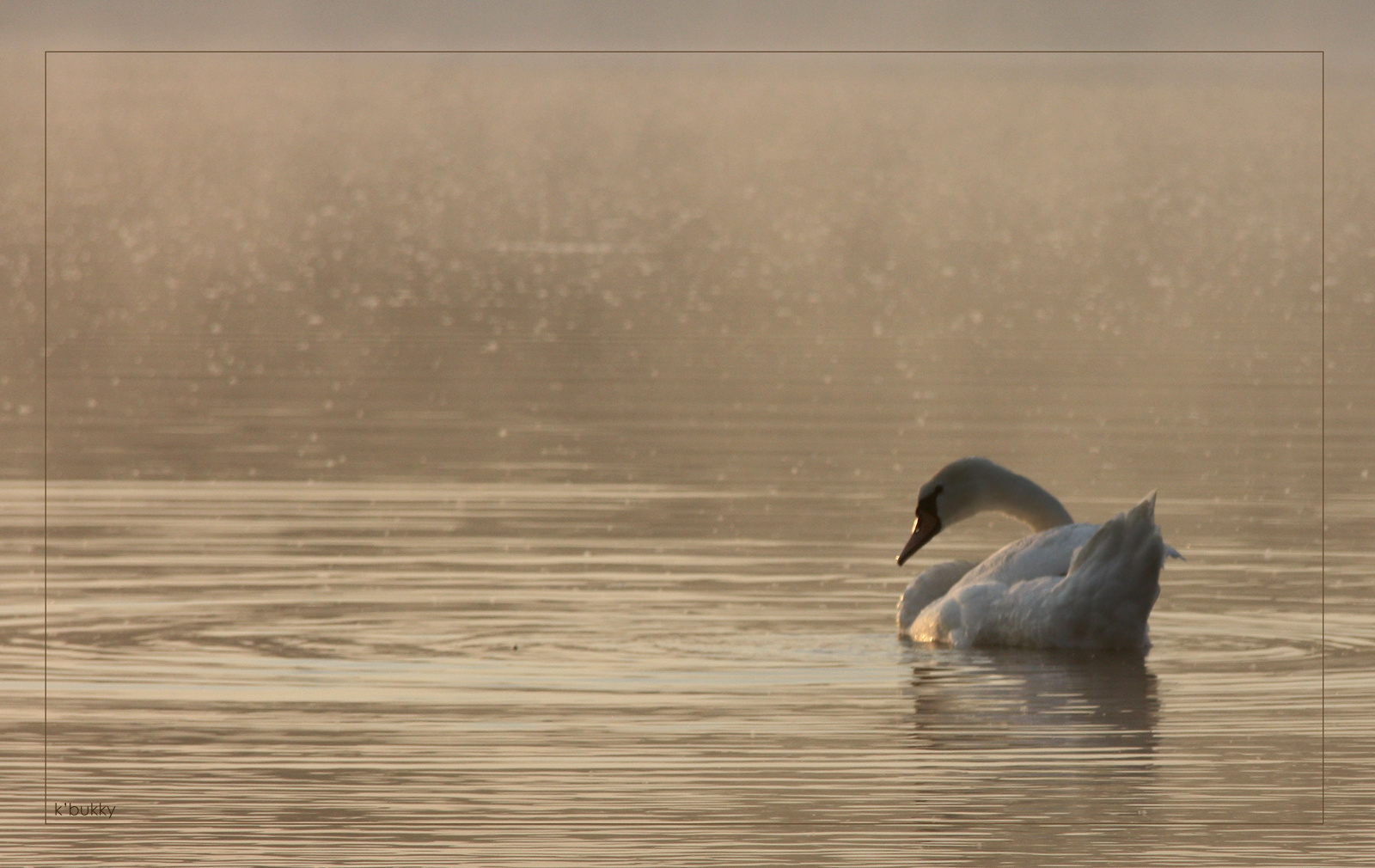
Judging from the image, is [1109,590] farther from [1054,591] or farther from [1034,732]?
[1034,732]

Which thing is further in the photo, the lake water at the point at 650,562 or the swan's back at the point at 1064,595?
the swan's back at the point at 1064,595

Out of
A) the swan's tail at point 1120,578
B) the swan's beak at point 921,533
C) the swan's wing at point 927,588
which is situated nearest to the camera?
the swan's tail at point 1120,578

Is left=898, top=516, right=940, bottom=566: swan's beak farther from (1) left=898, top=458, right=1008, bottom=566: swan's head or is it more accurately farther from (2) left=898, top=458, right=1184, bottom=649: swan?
(2) left=898, top=458, right=1184, bottom=649: swan

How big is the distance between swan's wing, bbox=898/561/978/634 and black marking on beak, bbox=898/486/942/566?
1.40 ft

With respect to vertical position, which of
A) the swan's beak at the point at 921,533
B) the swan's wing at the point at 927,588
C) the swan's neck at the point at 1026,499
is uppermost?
the swan's neck at the point at 1026,499

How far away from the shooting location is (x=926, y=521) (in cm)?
1466

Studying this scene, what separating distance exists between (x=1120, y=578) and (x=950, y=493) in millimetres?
2272

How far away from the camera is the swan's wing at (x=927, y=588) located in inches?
532

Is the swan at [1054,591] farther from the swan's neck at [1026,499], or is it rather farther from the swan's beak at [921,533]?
the swan's neck at [1026,499]

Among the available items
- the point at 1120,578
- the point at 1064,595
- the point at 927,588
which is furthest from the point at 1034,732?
the point at 927,588

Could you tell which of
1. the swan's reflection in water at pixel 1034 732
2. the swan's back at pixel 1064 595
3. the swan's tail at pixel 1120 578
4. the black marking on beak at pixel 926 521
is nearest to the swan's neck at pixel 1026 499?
the black marking on beak at pixel 926 521

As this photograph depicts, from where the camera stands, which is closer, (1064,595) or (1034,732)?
(1034,732)

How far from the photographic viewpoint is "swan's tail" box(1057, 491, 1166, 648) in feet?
40.5

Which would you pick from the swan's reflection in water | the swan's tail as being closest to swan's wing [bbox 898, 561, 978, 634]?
the swan's reflection in water
